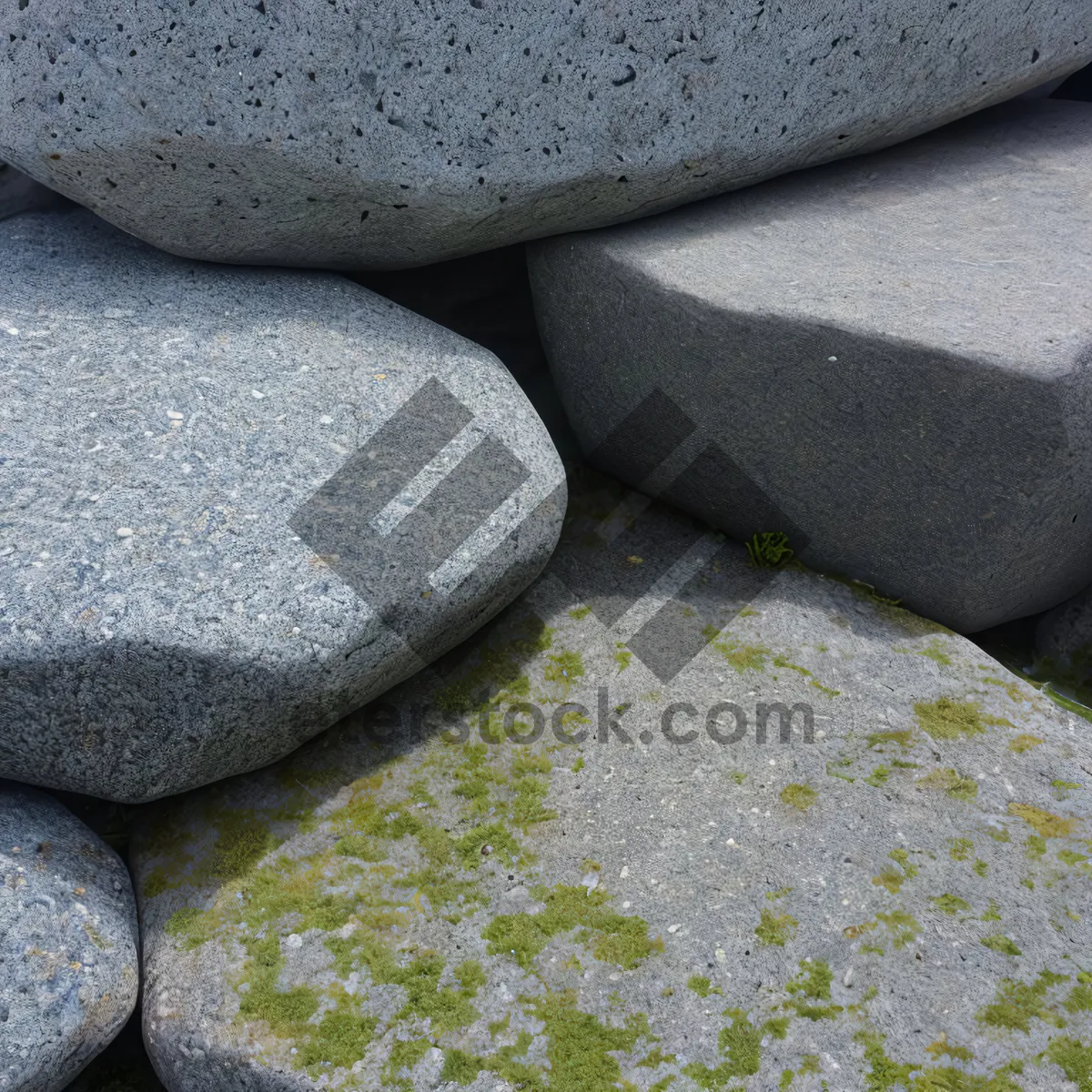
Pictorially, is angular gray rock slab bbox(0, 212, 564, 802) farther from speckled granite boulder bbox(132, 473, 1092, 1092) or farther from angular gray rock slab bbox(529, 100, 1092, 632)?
angular gray rock slab bbox(529, 100, 1092, 632)

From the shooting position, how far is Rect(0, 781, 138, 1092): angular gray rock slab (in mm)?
2816

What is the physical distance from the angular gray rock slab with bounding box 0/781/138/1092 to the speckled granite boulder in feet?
0.40

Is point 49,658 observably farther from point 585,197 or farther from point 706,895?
point 585,197

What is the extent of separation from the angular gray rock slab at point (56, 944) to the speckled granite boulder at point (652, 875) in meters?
0.12

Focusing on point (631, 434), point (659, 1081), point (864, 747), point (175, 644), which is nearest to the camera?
point (659, 1081)

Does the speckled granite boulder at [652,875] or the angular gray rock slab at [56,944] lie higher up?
the speckled granite boulder at [652,875]

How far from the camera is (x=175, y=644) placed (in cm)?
295

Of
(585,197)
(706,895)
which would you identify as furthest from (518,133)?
(706,895)

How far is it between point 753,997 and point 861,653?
141cm

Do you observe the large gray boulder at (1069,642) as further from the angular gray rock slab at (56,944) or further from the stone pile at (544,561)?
the angular gray rock slab at (56,944)

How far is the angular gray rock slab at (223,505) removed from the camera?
3006 millimetres

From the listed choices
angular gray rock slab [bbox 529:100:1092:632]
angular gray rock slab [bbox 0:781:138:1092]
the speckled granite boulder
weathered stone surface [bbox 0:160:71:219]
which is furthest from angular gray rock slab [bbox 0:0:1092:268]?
angular gray rock slab [bbox 0:781:138:1092]

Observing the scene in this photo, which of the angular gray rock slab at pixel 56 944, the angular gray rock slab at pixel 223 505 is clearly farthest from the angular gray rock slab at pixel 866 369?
the angular gray rock slab at pixel 56 944
